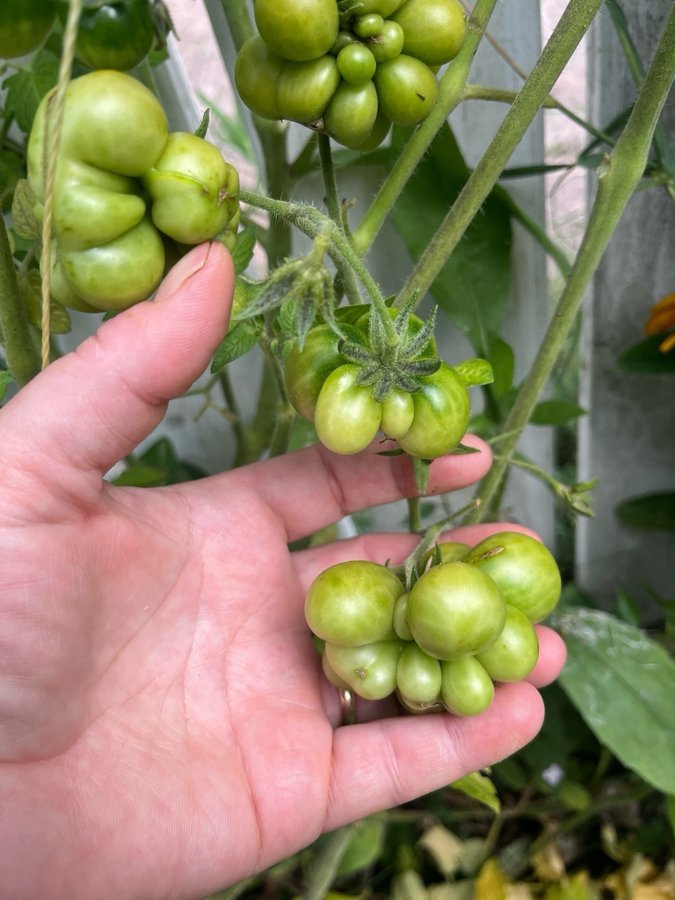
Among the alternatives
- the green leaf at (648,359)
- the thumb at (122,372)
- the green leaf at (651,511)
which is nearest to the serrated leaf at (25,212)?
the thumb at (122,372)

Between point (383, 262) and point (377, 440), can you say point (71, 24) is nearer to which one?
point (377, 440)

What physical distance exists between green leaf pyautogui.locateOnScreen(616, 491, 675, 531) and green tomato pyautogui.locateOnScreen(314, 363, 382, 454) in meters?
0.88

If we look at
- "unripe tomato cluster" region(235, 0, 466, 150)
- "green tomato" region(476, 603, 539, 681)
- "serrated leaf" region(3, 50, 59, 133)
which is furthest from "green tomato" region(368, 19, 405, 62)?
"green tomato" region(476, 603, 539, 681)

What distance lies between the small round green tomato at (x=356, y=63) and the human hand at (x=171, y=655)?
0.16m

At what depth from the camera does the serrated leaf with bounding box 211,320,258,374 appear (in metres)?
0.59

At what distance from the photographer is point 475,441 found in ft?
2.55

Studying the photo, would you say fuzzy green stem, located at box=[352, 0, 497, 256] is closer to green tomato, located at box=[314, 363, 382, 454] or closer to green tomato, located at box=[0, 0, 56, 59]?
green tomato, located at box=[314, 363, 382, 454]

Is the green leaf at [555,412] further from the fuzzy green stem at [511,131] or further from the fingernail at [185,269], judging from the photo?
the fingernail at [185,269]

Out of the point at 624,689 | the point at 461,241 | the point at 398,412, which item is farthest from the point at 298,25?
the point at 624,689

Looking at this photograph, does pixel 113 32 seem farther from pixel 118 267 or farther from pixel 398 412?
pixel 398 412

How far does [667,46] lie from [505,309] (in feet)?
1.65

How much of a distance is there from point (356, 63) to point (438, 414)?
0.85 feet

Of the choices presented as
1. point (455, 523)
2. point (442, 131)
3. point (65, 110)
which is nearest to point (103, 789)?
point (65, 110)

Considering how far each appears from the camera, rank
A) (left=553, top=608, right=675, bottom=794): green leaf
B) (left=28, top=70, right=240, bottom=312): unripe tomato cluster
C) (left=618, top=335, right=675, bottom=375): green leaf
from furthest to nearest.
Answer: (left=618, top=335, right=675, bottom=375): green leaf
(left=553, top=608, right=675, bottom=794): green leaf
(left=28, top=70, right=240, bottom=312): unripe tomato cluster
